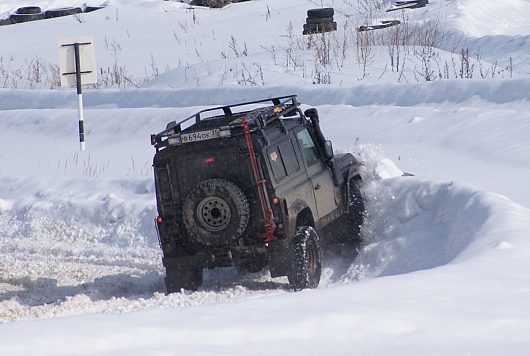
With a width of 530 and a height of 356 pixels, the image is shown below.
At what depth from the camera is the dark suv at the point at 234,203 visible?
10539 millimetres

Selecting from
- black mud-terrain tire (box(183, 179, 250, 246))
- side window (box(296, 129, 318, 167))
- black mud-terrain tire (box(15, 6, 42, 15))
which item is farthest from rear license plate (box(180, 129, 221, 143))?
black mud-terrain tire (box(15, 6, 42, 15))

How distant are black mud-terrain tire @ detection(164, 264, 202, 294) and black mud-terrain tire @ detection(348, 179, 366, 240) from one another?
2.32m

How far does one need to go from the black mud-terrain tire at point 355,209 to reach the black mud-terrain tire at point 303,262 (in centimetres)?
169

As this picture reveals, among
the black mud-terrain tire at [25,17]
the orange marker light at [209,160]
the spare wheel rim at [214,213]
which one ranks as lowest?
the black mud-terrain tire at [25,17]

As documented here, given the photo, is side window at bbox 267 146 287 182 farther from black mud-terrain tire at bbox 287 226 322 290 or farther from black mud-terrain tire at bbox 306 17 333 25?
black mud-terrain tire at bbox 306 17 333 25

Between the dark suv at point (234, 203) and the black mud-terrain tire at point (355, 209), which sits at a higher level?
the dark suv at point (234, 203)

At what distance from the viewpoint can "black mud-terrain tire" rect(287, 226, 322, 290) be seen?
1068cm

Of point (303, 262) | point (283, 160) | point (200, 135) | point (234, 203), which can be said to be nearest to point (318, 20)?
point (283, 160)

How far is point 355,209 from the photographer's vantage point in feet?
41.7

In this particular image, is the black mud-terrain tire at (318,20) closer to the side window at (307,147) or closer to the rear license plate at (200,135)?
the side window at (307,147)

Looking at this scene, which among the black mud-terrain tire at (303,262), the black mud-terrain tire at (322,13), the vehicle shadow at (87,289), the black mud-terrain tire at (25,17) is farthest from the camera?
the black mud-terrain tire at (25,17)

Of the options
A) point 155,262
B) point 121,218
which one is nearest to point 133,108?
point 121,218

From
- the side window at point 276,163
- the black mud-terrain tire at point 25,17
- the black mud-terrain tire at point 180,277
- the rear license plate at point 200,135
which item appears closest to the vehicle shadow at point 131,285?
the black mud-terrain tire at point 180,277

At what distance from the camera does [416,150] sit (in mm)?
16422
